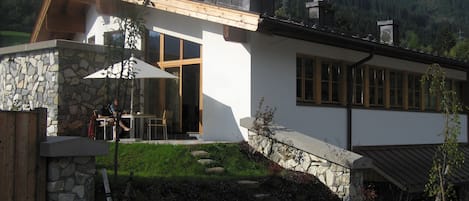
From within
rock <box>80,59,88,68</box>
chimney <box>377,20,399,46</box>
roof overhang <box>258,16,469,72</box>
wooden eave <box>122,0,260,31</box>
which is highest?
chimney <box>377,20,399,46</box>

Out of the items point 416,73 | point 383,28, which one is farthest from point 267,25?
point 383,28

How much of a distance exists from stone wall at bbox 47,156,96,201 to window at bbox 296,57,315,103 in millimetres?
→ 8006

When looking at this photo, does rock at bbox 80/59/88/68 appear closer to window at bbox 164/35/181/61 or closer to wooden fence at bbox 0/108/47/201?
window at bbox 164/35/181/61

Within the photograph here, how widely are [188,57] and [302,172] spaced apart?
5.11 m

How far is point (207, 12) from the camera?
527 inches

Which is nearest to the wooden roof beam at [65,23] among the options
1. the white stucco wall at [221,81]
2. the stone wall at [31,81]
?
the stone wall at [31,81]

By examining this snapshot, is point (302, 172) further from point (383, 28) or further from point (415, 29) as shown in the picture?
point (415, 29)

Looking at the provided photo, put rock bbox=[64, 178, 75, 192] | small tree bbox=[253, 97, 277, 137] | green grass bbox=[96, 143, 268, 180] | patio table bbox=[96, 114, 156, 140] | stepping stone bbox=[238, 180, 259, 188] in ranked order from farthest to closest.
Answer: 1. patio table bbox=[96, 114, 156, 140]
2. small tree bbox=[253, 97, 277, 137]
3. green grass bbox=[96, 143, 268, 180]
4. stepping stone bbox=[238, 180, 259, 188]
5. rock bbox=[64, 178, 75, 192]

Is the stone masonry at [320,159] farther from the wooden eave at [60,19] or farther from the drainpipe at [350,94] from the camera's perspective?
the wooden eave at [60,19]

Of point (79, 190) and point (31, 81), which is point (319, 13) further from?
point (79, 190)

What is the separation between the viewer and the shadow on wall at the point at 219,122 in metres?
13.8

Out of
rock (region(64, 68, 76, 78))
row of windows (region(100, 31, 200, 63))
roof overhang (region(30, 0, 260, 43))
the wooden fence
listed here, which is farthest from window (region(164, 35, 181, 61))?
the wooden fence

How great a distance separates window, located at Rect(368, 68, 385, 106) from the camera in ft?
58.9

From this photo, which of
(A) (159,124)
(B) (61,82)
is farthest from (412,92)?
(B) (61,82)
